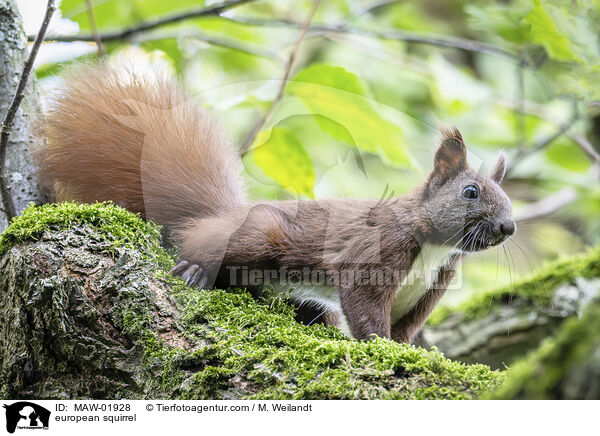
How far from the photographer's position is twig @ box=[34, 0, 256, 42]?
6.09 ft

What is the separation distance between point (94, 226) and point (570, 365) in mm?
1106

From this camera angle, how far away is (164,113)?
1683 mm

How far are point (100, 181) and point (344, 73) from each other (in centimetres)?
84

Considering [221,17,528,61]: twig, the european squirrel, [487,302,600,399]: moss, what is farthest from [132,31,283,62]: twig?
[487,302,600,399]: moss

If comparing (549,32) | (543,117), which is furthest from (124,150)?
(543,117)

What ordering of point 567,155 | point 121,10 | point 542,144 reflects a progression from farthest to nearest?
point 567,155, point 542,144, point 121,10

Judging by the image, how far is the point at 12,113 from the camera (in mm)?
1333

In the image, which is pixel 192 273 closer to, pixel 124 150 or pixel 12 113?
pixel 124 150

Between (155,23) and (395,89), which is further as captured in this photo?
(395,89)

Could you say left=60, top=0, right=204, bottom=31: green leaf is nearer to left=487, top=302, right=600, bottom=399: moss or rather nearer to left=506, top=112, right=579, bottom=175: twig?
left=506, top=112, right=579, bottom=175: twig

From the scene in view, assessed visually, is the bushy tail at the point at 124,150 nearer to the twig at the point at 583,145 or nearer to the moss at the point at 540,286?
the moss at the point at 540,286

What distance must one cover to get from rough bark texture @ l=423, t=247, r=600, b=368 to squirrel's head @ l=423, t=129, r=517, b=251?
517 millimetres
